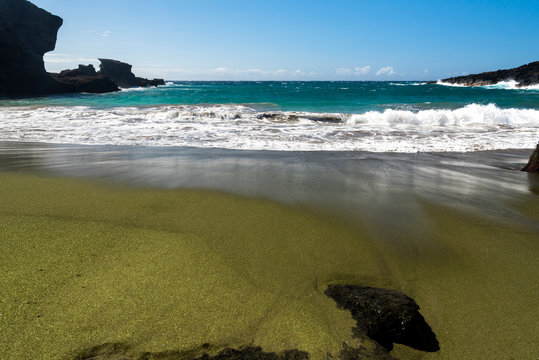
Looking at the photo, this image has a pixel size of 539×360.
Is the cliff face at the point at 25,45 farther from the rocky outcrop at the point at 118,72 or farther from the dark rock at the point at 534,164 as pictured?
the dark rock at the point at 534,164

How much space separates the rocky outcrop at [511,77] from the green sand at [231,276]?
97.5m

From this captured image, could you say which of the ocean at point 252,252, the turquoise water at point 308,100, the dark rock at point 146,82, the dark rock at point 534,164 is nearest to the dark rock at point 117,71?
the dark rock at point 146,82

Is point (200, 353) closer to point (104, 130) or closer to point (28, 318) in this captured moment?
point (28, 318)

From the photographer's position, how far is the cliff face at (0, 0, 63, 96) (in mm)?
42094

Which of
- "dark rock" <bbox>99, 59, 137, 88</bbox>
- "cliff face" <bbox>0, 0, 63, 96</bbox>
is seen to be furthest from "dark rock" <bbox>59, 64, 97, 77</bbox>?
"cliff face" <bbox>0, 0, 63, 96</bbox>

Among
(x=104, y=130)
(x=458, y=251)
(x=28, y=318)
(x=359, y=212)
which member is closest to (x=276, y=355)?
(x=28, y=318)

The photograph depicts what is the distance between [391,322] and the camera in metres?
1.93

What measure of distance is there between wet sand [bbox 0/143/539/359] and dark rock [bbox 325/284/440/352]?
0.07 meters

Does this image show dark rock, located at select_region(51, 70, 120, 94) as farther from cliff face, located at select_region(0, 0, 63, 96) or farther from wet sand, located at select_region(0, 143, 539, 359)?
wet sand, located at select_region(0, 143, 539, 359)

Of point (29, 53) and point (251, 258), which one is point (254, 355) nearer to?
point (251, 258)

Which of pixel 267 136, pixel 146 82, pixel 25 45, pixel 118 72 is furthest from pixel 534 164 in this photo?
pixel 146 82

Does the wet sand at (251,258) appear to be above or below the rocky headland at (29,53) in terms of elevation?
below

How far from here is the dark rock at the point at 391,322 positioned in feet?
6.30

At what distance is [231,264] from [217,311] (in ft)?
1.91
